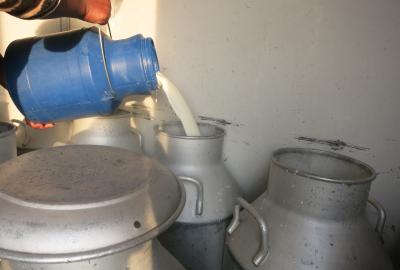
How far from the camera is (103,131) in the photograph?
0.98 metres

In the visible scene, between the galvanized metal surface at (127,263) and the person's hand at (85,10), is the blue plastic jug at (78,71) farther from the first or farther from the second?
the galvanized metal surface at (127,263)

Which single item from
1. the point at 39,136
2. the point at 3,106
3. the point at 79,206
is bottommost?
the point at 39,136

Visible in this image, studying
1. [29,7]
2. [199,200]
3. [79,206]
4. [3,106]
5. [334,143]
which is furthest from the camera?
[3,106]

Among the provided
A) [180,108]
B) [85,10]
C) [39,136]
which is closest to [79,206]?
[180,108]

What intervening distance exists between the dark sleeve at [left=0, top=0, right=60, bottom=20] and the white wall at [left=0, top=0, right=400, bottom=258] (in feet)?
1.67

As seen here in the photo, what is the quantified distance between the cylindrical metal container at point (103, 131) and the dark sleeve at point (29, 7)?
1.39ft

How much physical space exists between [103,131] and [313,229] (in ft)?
2.27

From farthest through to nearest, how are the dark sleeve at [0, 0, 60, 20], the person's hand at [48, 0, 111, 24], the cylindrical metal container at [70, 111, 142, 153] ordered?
1. the cylindrical metal container at [70, 111, 142, 153]
2. the person's hand at [48, 0, 111, 24]
3. the dark sleeve at [0, 0, 60, 20]

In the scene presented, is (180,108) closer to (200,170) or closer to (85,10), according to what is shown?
(200,170)

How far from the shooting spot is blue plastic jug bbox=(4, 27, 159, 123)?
0.67m

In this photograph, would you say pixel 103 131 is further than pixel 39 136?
No

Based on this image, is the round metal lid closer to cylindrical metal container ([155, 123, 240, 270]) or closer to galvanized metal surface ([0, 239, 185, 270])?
galvanized metal surface ([0, 239, 185, 270])

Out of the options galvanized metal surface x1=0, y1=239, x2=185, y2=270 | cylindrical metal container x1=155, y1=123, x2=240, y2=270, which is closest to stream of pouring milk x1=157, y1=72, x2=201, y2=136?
cylindrical metal container x1=155, y1=123, x2=240, y2=270

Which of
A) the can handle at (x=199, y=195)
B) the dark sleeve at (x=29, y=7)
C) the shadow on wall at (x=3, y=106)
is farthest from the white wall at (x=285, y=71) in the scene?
the shadow on wall at (x=3, y=106)
